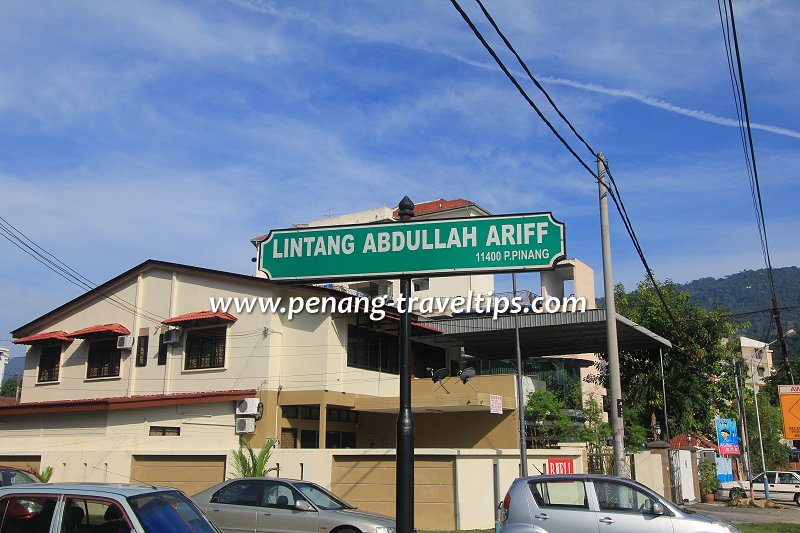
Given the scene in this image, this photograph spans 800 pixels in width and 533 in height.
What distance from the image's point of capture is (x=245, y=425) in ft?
77.2

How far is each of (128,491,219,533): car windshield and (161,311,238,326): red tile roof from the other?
1828 centimetres

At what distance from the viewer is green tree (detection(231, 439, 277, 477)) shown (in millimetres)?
19125

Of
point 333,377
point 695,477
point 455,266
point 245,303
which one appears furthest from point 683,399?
point 455,266

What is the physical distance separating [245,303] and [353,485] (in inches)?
364

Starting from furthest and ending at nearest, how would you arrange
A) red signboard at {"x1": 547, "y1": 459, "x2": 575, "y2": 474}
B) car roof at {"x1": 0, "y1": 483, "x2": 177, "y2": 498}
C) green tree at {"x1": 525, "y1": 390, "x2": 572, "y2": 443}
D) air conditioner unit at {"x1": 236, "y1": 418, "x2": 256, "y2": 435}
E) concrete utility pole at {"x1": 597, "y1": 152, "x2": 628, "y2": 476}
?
green tree at {"x1": 525, "y1": 390, "x2": 572, "y2": 443} → air conditioner unit at {"x1": 236, "y1": 418, "x2": 256, "y2": 435} → red signboard at {"x1": 547, "y1": 459, "x2": 575, "y2": 474} → concrete utility pole at {"x1": 597, "y1": 152, "x2": 628, "y2": 476} → car roof at {"x1": 0, "y1": 483, "x2": 177, "y2": 498}

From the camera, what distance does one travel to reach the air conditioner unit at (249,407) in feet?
77.1

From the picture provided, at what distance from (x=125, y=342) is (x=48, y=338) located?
14.1 ft

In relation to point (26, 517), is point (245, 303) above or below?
above

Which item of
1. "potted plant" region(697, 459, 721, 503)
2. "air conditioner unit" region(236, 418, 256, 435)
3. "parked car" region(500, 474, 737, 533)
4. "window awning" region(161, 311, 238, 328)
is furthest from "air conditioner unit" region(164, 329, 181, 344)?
"potted plant" region(697, 459, 721, 503)

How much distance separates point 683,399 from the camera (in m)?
38.5

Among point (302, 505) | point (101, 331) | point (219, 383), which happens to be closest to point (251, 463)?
point (219, 383)

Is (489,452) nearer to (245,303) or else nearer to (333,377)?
(333,377)

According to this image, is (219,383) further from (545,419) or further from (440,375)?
(545,419)

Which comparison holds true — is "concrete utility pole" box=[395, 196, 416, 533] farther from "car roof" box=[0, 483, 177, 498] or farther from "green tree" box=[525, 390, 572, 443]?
"green tree" box=[525, 390, 572, 443]
